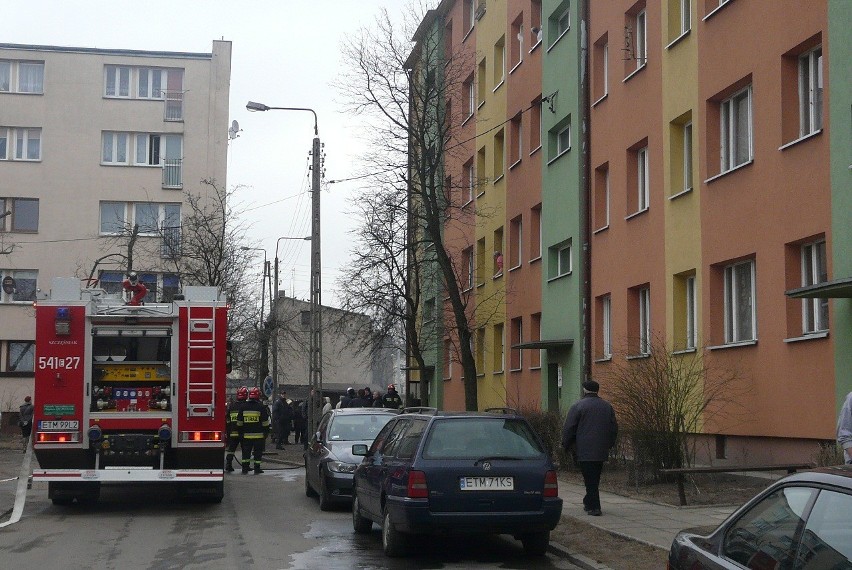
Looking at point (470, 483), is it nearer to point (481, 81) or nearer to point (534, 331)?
point (534, 331)

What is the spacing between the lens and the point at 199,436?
14680mm

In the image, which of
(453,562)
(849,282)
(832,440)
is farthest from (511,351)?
(453,562)

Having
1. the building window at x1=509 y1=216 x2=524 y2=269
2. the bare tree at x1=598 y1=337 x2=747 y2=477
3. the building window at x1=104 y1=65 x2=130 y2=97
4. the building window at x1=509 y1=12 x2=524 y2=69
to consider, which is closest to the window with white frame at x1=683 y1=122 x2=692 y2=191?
the bare tree at x1=598 y1=337 x2=747 y2=477

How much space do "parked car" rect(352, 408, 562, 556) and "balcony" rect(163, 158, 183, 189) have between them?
3902 centimetres

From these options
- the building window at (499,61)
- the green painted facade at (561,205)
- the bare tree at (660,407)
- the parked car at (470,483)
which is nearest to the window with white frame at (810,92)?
the bare tree at (660,407)

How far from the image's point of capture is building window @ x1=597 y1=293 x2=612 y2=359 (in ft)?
80.6

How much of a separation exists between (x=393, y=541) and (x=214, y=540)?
242 centimetres

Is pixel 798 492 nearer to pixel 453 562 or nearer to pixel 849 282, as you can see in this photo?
pixel 453 562

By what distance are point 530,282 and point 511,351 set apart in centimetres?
284

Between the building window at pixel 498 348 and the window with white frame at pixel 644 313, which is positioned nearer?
the window with white frame at pixel 644 313

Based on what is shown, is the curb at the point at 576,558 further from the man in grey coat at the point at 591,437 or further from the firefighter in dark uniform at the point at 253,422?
the firefighter in dark uniform at the point at 253,422

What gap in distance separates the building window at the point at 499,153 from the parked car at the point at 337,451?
18.4 m

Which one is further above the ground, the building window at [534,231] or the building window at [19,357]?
the building window at [534,231]

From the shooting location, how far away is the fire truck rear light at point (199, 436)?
48.0 feet
